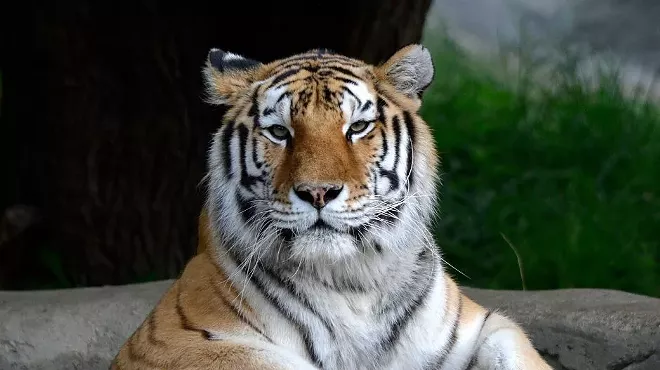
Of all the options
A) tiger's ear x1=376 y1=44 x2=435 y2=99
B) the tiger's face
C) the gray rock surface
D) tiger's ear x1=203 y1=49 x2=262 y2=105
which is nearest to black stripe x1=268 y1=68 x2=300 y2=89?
the tiger's face

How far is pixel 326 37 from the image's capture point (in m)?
5.01

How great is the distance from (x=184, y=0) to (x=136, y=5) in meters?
0.23

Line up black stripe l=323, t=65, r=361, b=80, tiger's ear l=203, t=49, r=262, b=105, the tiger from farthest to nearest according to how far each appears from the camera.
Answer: tiger's ear l=203, t=49, r=262, b=105 → black stripe l=323, t=65, r=361, b=80 → the tiger

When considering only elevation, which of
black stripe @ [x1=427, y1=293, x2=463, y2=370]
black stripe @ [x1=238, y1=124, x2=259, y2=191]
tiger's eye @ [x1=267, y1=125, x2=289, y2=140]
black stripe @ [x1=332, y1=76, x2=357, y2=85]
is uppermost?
black stripe @ [x1=332, y1=76, x2=357, y2=85]

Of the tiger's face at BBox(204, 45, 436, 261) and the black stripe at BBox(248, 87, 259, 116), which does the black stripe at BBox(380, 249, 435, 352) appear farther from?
the black stripe at BBox(248, 87, 259, 116)

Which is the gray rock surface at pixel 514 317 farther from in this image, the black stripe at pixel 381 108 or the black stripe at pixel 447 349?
the black stripe at pixel 381 108

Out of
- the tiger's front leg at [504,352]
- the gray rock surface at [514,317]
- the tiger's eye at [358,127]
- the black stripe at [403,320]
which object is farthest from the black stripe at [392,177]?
the gray rock surface at [514,317]

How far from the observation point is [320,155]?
8.88 ft

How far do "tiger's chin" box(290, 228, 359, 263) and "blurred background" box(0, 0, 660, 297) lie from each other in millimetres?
2268

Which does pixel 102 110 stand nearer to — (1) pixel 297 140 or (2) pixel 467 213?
(2) pixel 467 213

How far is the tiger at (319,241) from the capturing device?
9.06 feet

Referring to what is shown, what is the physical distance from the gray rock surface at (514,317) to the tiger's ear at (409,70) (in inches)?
46.8

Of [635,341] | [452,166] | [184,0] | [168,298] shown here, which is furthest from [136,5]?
[635,341]

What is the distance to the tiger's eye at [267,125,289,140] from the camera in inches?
113
